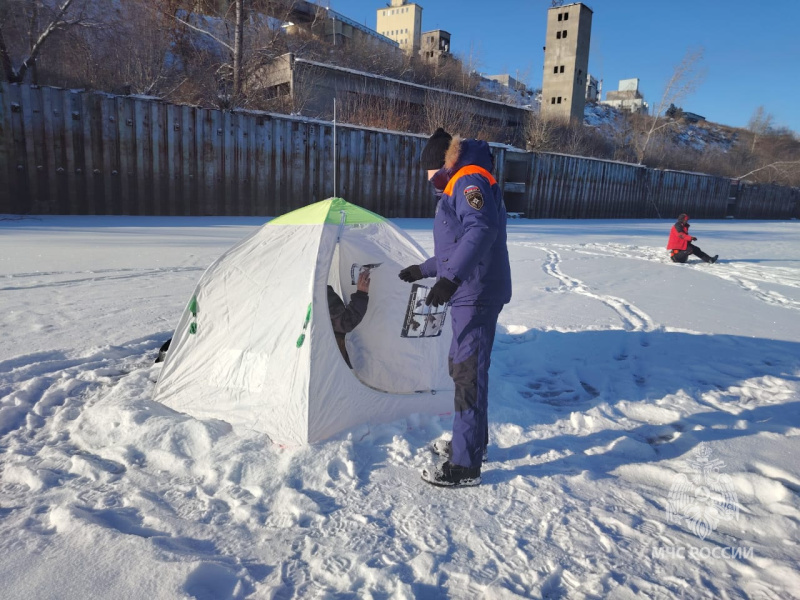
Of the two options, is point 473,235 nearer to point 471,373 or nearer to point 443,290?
point 443,290

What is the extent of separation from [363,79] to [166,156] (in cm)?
1182

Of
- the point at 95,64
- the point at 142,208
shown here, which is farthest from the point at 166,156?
the point at 95,64

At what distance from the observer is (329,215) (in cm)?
306

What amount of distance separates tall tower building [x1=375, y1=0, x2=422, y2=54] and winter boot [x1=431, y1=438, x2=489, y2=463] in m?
59.7

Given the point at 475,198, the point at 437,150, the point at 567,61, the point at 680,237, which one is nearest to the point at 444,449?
the point at 475,198

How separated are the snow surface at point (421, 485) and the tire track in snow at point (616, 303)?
0.39m

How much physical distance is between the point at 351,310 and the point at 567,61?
152 feet

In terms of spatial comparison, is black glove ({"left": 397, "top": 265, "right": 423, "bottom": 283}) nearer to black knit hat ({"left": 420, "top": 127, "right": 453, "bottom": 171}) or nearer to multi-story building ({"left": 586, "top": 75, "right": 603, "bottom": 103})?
black knit hat ({"left": 420, "top": 127, "right": 453, "bottom": 171})

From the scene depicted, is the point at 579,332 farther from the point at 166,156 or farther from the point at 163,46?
the point at 163,46

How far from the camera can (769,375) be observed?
403cm

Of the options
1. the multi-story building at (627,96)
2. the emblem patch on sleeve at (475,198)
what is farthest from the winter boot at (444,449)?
the multi-story building at (627,96)

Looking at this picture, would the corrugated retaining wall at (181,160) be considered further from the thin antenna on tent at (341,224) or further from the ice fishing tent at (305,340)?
the thin antenna on tent at (341,224)

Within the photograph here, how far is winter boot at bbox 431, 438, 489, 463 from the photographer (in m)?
2.69
